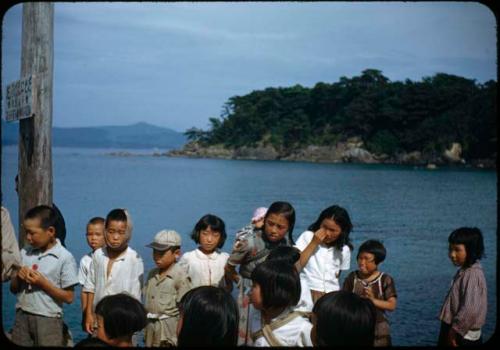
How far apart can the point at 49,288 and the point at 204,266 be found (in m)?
0.92

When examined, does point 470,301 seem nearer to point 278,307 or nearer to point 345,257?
point 345,257

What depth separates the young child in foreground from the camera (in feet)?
10.5

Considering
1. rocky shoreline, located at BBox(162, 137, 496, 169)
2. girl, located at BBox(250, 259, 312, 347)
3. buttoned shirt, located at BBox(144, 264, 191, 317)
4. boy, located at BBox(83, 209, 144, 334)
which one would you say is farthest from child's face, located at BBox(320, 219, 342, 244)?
rocky shoreline, located at BBox(162, 137, 496, 169)

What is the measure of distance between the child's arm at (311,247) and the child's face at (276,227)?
16 centimetres

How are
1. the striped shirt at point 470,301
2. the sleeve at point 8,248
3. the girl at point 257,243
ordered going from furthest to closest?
1. the girl at point 257,243
2. the striped shirt at point 470,301
3. the sleeve at point 8,248

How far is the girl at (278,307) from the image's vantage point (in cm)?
242

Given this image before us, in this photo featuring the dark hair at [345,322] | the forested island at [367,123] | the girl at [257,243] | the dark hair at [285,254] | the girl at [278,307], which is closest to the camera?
the dark hair at [345,322]

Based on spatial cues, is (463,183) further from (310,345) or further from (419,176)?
(310,345)

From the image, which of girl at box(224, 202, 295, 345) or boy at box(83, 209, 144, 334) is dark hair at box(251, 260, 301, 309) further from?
boy at box(83, 209, 144, 334)

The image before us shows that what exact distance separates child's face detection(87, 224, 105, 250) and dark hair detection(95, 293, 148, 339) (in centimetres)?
138

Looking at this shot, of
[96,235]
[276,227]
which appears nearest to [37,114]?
[96,235]

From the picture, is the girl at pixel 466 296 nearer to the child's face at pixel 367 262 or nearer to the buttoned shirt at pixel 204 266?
the child's face at pixel 367 262

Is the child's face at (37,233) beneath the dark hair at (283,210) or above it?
beneath

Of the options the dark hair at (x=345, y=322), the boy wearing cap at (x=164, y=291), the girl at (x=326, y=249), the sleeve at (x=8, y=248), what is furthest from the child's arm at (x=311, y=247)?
the sleeve at (x=8, y=248)
